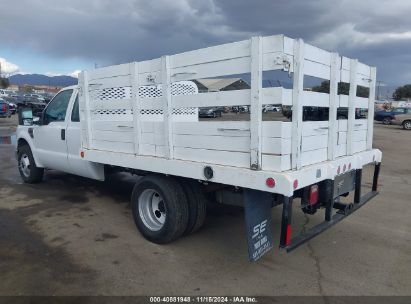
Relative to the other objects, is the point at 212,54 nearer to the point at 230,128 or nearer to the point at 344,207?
the point at 230,128

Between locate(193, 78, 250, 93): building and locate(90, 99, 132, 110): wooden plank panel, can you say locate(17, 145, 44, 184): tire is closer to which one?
locate(90, 99, 132, 110): wooden plank panel

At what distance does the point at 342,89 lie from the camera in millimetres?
4523

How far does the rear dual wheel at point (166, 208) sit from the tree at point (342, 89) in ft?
5.76

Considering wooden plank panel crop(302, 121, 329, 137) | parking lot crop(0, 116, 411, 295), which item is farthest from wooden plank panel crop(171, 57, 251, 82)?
parking lot crop(0, 116, 411, 295)

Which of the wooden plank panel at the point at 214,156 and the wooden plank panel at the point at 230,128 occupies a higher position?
the wooden plank panel at the point at 230,128

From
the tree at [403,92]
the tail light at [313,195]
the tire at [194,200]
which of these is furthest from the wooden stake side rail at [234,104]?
the tree at [403,92]

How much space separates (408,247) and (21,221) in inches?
207

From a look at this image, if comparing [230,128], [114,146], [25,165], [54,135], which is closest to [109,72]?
[114,146]

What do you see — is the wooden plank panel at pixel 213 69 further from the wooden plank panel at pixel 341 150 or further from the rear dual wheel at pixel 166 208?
the wooden plank panel at pixel 341 150

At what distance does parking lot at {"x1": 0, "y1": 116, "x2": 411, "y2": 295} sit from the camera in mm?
3719

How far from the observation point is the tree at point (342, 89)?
160 inches

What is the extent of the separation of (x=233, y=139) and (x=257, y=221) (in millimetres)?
848

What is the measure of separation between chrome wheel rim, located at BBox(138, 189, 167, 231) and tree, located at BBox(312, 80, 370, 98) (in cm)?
226

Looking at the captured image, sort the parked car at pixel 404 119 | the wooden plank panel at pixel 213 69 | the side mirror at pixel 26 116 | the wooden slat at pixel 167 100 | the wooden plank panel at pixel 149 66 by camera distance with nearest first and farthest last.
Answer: the wooden plank panel at pixel 213 69 < the wooden slat at pixel 167 100 < the wooden plank panel at pixel 149 66 < the side mirror at pixel 26 116 < the parked car at pixel 404 119
